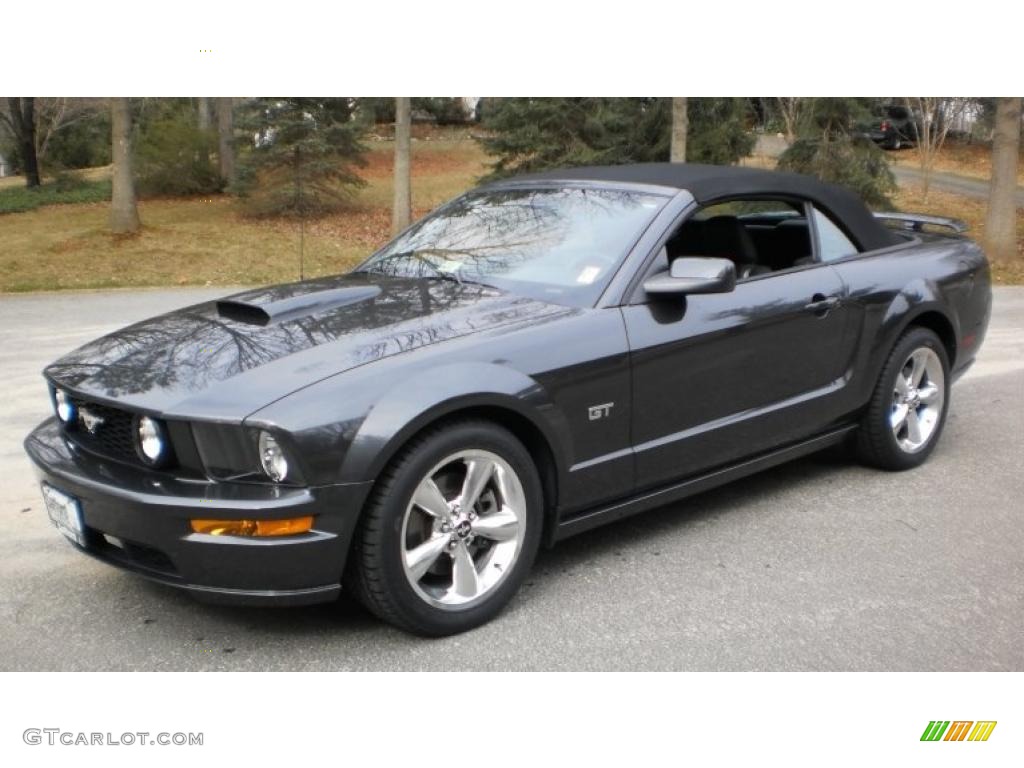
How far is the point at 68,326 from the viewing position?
31.0 feet

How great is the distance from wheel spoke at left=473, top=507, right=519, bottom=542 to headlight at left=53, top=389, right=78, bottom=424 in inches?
57.1

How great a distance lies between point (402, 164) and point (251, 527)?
46.9 ft

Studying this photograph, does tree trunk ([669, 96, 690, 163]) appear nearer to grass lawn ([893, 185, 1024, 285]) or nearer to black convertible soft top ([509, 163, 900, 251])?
grass lawn ([893, 185, 1024, 285])

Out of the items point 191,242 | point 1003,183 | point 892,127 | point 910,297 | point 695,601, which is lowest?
point 191,242

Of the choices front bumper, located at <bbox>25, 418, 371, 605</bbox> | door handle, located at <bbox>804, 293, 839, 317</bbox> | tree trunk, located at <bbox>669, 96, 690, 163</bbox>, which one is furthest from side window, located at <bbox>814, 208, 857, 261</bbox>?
tree trunk, located at <bbox>669, 96, 690, 163</bbox>

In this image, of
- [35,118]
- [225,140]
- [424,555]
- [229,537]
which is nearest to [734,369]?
[424,555]

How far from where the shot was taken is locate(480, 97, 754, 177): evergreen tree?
17469mm

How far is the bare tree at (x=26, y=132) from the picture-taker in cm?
2303

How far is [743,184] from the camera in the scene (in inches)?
178

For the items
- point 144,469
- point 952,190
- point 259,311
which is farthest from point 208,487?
point 952,190

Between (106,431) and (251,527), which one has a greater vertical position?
(106,431)

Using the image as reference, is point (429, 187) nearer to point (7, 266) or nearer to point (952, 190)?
point (7, 266)

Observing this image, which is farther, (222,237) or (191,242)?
(222,237)

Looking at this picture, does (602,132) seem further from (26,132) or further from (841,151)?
(26,132)
